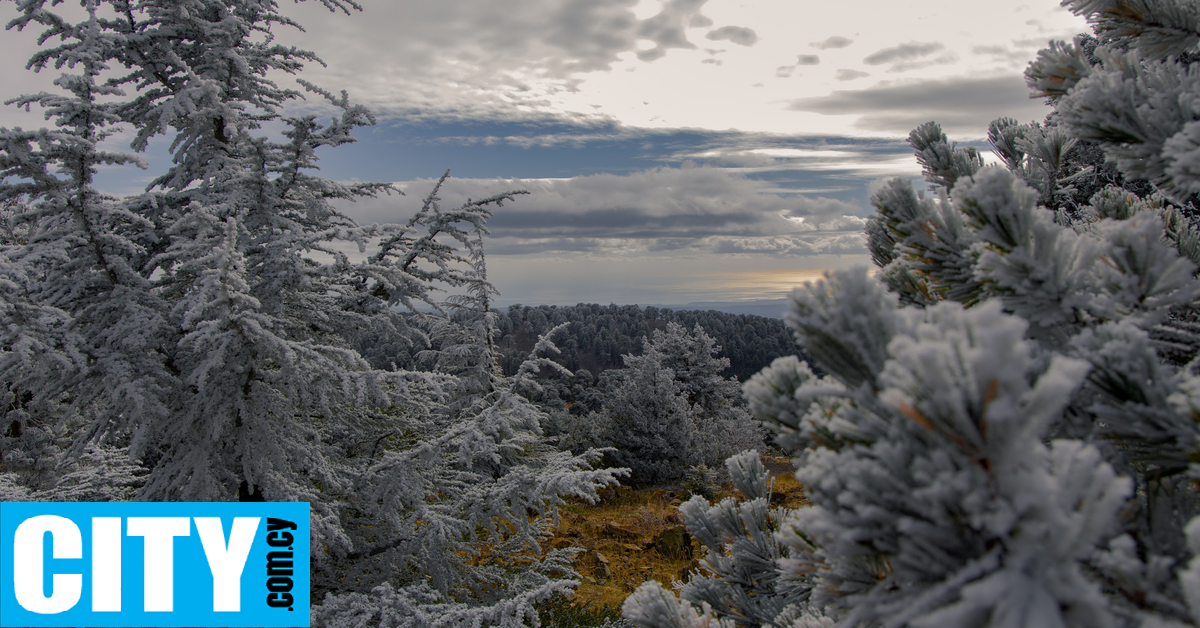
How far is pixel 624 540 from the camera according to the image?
12273 mm

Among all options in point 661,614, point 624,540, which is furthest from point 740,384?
point 624,540

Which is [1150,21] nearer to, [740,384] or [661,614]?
[661,614]

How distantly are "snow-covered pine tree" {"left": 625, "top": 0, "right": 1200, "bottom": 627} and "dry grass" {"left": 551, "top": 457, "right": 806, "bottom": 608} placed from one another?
7.34m

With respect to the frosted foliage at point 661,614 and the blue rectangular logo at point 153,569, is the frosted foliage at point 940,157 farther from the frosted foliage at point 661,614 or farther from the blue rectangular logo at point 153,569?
the blue rectangular logo at point 153,569

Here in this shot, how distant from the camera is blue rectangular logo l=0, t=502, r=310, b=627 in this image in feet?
14.6

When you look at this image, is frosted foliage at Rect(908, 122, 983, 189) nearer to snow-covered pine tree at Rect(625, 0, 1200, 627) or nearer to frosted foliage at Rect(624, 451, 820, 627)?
snow-covered pine tree at Rect(625, 0, 1200, 627)

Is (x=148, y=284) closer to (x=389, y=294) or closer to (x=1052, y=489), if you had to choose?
(x=389, y=294)

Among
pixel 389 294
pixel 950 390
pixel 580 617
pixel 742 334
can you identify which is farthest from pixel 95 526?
pixel 742 334

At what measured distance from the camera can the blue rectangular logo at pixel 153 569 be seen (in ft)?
14.6

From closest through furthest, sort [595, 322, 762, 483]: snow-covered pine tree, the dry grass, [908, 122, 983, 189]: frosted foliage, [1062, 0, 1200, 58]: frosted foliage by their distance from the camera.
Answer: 1. [1062, 0, 1200, 58]: frosted foliage
2. [908, 122, 983, 189]: frosted foliage
3. the dry grass
4. [595, 322, 762, 483]: snow-covered pine tree

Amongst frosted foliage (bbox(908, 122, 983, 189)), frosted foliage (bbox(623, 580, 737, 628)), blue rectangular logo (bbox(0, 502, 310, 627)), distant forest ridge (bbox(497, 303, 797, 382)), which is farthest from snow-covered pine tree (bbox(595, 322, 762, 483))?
distant forest ridge (bbox(497, 303, 797, 382))

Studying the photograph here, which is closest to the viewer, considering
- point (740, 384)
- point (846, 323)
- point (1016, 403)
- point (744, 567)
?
point (1016, 403)

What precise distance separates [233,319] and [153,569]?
212 centimetres

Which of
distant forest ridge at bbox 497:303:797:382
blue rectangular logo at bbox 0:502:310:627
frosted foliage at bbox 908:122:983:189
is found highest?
frosted foliage at bbox 908:122:983:189
